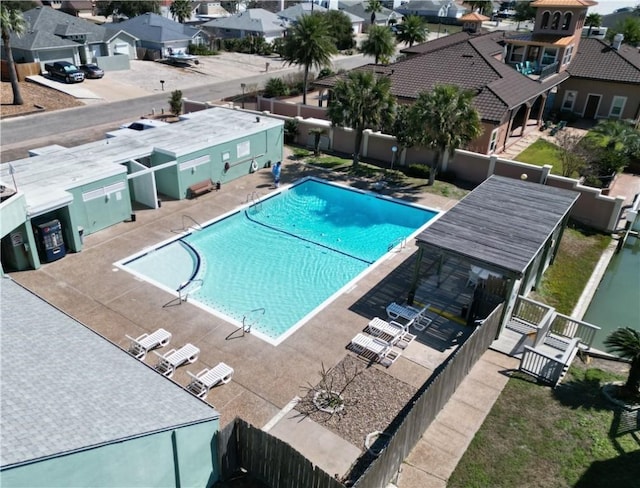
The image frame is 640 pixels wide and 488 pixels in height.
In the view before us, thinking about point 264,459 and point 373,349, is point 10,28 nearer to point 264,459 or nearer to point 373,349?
point 373,349

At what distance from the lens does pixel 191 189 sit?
2680 cm

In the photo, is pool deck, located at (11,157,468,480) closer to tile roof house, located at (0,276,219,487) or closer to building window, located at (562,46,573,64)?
tile roof house, located at (0,276,219,487)

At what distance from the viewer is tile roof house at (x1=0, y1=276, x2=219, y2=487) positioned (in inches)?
296

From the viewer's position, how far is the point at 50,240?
1989cm

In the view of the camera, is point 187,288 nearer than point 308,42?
Yes

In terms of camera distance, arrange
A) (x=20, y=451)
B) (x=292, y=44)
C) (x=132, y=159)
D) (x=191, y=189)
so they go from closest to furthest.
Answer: (x=20, y=451)
(x=132, y=159)
(x=191, y=189)
(x=292, y=44)

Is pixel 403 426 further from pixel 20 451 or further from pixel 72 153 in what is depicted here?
pixel 72 153

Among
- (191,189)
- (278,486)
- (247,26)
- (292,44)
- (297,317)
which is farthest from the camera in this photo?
(247,26)

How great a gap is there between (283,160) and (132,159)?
11.4m

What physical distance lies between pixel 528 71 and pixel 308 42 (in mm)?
19509

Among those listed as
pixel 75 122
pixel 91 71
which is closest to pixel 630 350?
pixel 75 122

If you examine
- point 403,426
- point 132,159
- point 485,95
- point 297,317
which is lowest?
point 297,317

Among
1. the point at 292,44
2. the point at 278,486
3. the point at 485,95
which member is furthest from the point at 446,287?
the point at 292,44

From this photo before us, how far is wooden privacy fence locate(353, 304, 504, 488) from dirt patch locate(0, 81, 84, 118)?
137ft
